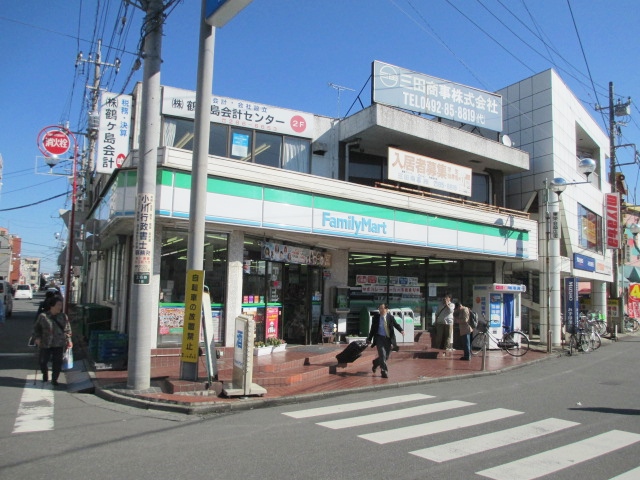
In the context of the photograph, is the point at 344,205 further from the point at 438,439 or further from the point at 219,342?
the point at 438,439

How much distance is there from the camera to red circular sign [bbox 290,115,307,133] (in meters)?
16.5

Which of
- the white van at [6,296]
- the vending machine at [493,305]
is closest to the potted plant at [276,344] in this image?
the vending machine at [493,305]

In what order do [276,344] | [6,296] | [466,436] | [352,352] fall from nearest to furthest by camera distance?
[466,436] → [352,352] → [276,344] → [6,296]

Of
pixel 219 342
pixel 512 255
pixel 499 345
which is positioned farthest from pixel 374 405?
pixel 512 255

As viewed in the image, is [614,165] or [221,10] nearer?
[221,10]

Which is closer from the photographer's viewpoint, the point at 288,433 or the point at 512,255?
the point at 288,433

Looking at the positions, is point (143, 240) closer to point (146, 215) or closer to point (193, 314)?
point (146, 215)

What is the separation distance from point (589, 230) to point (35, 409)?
2663cm

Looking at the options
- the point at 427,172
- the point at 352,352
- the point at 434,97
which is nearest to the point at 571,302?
the point at 427,172

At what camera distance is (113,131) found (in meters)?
14.2

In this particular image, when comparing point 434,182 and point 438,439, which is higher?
point 434,182

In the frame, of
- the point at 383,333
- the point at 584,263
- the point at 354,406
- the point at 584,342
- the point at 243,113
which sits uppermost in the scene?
the point at 243,113

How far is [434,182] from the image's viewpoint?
58.2 feet

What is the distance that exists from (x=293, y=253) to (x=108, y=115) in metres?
6.49
